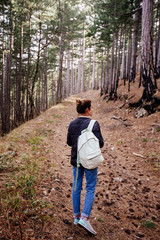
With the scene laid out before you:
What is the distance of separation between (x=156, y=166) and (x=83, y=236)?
10.9 feet

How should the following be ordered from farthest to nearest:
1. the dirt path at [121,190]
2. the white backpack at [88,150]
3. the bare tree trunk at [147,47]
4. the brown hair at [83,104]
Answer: the bare tree trunk at [147,47] → the dirt path at [121,190] → the brown hair at [83,104] → the white backpack at [88,150]

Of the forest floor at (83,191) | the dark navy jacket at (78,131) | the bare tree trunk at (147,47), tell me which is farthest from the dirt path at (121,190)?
the bare tree trunk at (147,47)

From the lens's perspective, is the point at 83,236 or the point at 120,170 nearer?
the point at 83,236

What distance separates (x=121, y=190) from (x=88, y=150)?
2342 millimetres

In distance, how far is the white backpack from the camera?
2268 mm

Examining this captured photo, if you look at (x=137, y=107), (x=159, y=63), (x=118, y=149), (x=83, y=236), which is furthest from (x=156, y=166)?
(x=159, y=63)

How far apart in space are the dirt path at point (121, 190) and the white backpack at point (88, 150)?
4.14 ft

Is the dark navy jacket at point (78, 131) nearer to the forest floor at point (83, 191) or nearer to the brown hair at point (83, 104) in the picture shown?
the brown hair at point (83, 104)

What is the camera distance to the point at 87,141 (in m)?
2.30

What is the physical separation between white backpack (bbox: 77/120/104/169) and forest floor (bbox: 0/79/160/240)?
1255 millimetres

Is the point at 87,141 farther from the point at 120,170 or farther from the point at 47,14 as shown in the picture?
the point at 47,14

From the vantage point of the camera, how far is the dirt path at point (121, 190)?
2.67 meters

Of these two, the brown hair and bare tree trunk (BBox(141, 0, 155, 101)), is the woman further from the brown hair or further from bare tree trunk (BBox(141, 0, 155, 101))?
bare tree trunk (BBox(141, 0, 155, 101))

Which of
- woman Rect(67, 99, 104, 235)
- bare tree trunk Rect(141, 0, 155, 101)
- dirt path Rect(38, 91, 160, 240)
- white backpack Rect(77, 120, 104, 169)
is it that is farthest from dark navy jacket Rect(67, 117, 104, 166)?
bare tree trunk Rect(141, 0, 155, 101)
